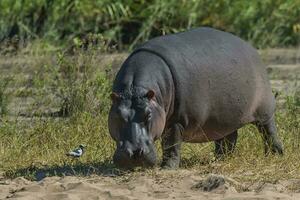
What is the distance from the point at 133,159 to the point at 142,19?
7.01 m

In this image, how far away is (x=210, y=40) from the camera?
24.4ft

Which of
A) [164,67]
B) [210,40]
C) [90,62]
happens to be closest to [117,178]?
[164,67]

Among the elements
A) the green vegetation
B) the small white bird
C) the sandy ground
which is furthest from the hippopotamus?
the green vegetation

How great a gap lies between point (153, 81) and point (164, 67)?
0.17m

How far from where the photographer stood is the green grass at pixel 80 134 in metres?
7.05

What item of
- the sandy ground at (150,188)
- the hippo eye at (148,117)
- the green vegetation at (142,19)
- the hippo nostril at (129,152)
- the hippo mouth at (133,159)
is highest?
the hippo eye at (148,117)

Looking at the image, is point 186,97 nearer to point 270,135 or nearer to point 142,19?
point 270,135

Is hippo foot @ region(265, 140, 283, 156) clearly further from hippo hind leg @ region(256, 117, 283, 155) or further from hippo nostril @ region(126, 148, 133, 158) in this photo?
hippo nostril @ region(126, 148, 133, 158)

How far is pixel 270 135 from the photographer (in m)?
7.86

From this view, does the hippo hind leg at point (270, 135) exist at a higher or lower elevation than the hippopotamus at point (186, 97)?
lower

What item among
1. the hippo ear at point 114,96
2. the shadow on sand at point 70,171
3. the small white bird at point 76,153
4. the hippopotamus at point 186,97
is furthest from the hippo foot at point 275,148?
the hippo ear at point 114,96

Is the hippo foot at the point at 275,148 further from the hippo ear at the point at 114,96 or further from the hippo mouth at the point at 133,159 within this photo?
the hippo ear at the point at 114,96

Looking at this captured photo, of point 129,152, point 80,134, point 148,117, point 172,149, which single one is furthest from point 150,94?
point 80,134

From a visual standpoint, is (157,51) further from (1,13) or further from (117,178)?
(1,13)
